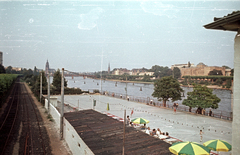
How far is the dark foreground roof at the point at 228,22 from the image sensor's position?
9.32ft

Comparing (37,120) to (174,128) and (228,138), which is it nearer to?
(174,128)

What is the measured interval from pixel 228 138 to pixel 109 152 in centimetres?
768

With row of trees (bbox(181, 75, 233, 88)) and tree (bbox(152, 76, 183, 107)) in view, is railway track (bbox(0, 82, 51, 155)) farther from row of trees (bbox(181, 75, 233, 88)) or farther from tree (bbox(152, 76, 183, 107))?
row of trees (bbox(181, 75, 233, 88))

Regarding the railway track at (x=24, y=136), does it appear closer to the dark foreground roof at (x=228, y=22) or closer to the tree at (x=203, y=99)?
the dark foreground roof at (x=228, y=22)

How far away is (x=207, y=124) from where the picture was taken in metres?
13.4

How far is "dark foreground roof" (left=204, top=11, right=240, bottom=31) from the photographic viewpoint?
112 inches

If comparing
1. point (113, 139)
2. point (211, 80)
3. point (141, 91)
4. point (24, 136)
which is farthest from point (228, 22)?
point (141, 91)

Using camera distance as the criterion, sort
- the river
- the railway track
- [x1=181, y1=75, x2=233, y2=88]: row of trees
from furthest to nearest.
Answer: the river
[x1=181, y1=75, x2=233, y2=88]: row of trees
the railway track

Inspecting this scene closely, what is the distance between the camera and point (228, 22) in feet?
9.80

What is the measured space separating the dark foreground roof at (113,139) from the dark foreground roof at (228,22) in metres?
4.44

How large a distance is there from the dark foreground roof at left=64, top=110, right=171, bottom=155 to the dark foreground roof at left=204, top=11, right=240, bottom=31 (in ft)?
14.6

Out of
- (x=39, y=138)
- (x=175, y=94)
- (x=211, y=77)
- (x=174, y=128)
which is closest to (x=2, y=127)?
(x=39, y=138)

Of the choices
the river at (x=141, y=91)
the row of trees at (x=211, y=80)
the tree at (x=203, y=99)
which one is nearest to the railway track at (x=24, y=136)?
the river at (x=141, y=91)

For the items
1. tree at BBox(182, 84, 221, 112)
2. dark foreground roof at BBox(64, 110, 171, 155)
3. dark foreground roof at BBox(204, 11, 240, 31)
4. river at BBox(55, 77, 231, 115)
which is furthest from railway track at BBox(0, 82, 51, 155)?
tree at BBox(182, 84, 221, 112)
